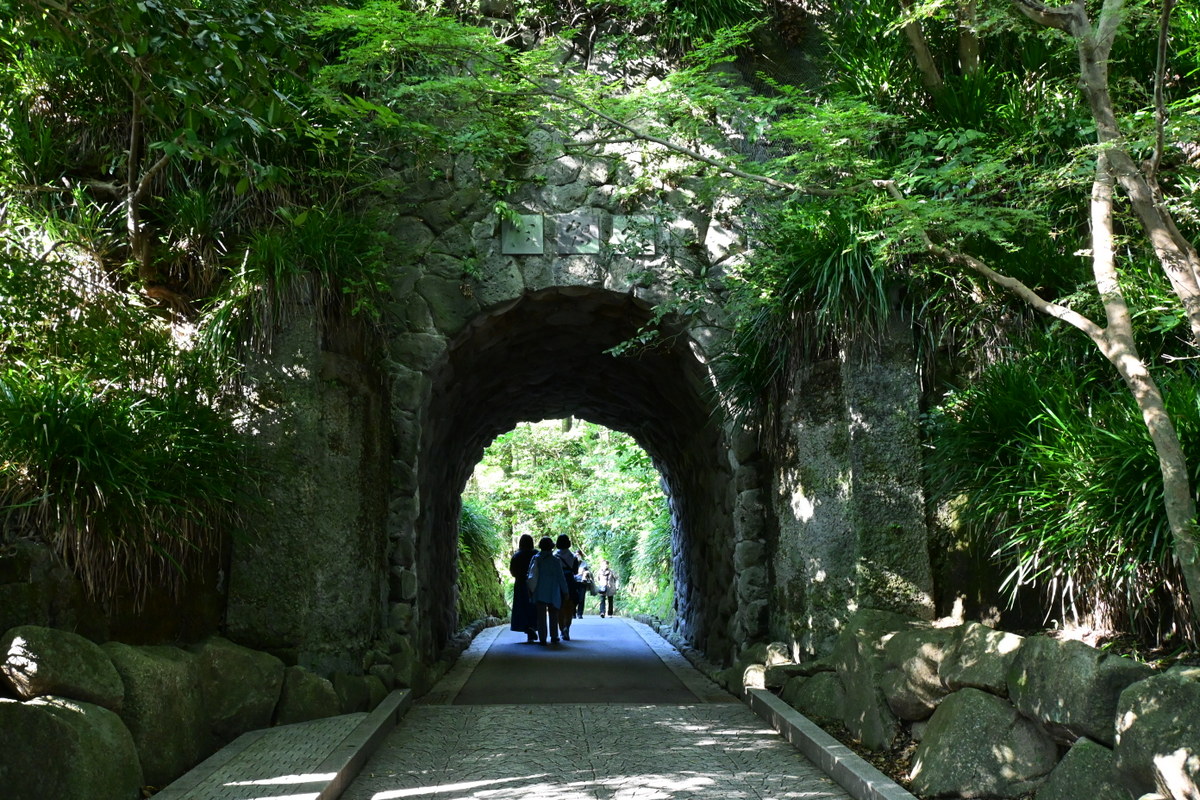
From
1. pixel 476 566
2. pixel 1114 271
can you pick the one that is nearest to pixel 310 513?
pixel 1114 271

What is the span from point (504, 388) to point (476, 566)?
18.4ft

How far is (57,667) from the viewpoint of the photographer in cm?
425

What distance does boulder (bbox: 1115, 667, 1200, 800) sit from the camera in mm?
3213

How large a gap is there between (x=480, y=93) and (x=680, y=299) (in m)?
2.20

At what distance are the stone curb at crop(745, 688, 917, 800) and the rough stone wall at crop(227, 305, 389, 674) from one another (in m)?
2.76

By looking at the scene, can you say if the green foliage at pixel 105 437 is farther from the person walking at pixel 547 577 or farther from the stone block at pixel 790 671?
the person walking at pixel 547 577

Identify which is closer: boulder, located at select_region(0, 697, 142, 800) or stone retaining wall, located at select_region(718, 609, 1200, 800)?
stone retaining wall, located at select_region(718, 609, 1200, 800)

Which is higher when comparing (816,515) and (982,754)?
(816,515)

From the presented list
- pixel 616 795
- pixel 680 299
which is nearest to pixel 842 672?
pixel 616 795

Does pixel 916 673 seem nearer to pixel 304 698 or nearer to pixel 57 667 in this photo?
pixel 304 698

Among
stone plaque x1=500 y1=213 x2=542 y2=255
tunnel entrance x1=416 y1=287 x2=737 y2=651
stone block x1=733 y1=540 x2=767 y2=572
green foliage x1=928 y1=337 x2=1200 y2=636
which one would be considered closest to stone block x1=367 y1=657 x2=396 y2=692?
tunnel entrance x1=416 y1=287 x2=737 y2=651

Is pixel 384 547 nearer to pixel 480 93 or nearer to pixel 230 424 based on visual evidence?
pixel 230 424

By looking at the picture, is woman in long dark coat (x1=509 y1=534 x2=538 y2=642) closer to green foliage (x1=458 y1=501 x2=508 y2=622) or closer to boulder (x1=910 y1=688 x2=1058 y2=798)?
green foliage (x1=458 y1=501 x2=508 y2=622)

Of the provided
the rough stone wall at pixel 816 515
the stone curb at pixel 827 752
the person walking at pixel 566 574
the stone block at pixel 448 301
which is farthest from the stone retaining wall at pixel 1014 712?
the person walking at pixel 566 574
